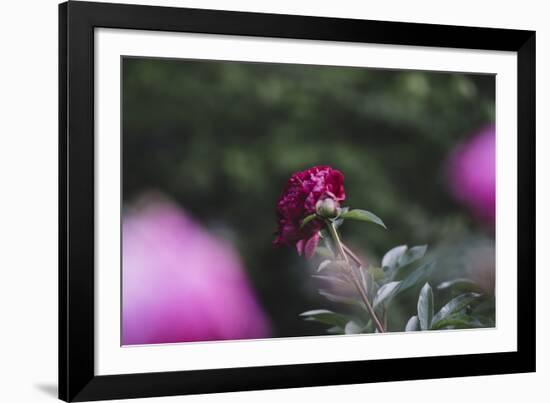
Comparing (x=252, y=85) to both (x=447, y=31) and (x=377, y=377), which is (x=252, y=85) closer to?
(x=447, y=31)

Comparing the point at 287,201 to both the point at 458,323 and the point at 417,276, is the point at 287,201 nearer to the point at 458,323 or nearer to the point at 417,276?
the point at 417,276

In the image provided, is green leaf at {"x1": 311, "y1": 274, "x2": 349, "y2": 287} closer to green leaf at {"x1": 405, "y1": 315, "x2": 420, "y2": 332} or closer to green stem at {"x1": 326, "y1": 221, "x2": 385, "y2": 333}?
green stem at {"x1": 326, "y1": 221, "x2": 385, "y2": 333}

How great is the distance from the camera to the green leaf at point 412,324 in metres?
2.35

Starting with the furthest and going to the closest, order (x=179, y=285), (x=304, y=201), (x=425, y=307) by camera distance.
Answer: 1. (x=425, y=307)
2. (x=304, y=201)
3. (x=179, y=285)

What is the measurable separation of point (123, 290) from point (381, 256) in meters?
0.60

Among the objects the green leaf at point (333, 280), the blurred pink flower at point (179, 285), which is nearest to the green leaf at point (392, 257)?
the green leaf at point (333, 280)

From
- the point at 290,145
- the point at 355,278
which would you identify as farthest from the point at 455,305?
the point at 290,145

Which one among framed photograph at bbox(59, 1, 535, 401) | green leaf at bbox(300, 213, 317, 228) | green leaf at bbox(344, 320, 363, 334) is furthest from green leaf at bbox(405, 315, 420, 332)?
green leaf at bbox(300, 213, 317, 228)

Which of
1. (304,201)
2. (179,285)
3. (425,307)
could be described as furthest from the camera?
(425,307)

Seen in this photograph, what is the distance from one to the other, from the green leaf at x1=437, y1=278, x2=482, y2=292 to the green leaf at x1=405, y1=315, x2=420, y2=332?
96 millimetres

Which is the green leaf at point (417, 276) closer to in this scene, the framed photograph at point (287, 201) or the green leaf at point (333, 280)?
the framed photograph at point (287, 201)

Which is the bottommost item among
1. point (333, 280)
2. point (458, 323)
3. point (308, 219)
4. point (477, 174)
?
point (458, 323)

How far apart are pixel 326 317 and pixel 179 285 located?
0.35 m

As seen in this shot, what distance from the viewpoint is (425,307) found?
2369mm
